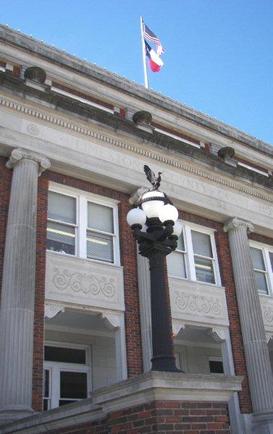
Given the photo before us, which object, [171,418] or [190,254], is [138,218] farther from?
[190,254]

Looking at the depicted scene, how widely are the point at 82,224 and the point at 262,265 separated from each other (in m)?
7.57

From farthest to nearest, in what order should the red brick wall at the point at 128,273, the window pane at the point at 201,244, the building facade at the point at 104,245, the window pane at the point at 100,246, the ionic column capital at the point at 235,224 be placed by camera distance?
the ionic column capital at the point at 235,224, the window pane at the point at 201,244, the window pane at the point at 100,246, the red brick wall at the point at 128,273, the building facade at the point at 104,245

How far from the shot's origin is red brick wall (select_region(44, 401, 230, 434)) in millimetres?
5621

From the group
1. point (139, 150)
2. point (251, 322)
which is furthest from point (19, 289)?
point (251, 322)

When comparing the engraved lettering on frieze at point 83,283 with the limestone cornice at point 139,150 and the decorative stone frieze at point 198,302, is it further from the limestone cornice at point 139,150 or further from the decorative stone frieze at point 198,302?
the limestone cornice at point 139,150

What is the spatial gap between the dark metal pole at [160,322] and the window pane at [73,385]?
8840 mm

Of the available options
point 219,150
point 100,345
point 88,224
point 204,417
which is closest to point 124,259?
point 88,224

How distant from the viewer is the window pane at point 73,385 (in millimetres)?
14516

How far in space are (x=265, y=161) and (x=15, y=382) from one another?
47.4 ft

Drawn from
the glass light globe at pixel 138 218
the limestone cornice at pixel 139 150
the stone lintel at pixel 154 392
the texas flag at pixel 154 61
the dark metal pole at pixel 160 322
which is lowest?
the stone lintel at pixel 154 392

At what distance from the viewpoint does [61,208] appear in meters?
14.5

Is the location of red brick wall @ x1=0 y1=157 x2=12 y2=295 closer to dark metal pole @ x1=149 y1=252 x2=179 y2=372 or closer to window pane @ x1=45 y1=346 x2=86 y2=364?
window pane @ x1=45 y1=346 x2=86 y2=364

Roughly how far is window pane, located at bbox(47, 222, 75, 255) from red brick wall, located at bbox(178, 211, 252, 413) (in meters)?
4.39

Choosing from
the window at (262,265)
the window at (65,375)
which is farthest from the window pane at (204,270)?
the window at (65,375)
